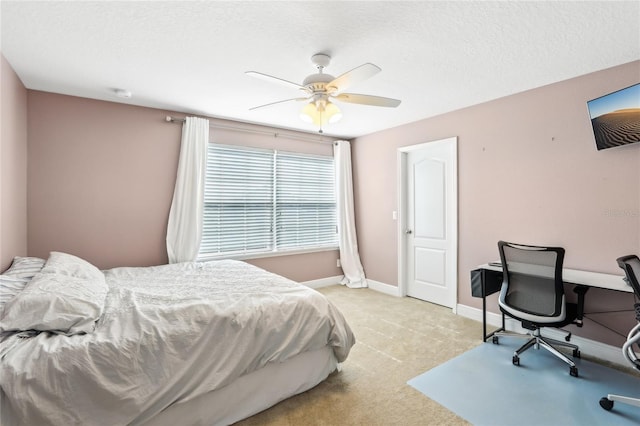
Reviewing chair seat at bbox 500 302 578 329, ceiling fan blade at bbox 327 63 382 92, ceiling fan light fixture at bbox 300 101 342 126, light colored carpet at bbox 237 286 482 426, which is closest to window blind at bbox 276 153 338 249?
light colored carpet at bbox 237 286 482 426

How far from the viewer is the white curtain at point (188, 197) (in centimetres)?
356

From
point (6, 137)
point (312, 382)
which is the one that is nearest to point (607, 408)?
point (312, 382)

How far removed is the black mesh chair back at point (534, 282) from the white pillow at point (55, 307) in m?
3.01

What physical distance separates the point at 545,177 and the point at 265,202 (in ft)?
11.0

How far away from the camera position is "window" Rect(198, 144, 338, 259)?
3955 millimetres

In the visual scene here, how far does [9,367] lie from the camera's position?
127 cm

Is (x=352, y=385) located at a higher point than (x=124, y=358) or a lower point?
lower

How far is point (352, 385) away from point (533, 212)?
2438mm

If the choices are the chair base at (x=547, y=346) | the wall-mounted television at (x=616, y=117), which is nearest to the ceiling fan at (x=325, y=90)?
the wall-mounted television at (x=616, y=117)

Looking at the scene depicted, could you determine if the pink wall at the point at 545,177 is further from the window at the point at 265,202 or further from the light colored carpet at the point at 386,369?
the window at the point at 265,202

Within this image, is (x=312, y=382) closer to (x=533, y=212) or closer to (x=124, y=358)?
(x=124, y=358)

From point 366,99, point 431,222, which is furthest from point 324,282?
point 366,99

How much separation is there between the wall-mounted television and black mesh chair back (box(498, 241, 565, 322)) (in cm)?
110

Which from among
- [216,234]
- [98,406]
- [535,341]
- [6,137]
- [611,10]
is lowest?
[535,341]
